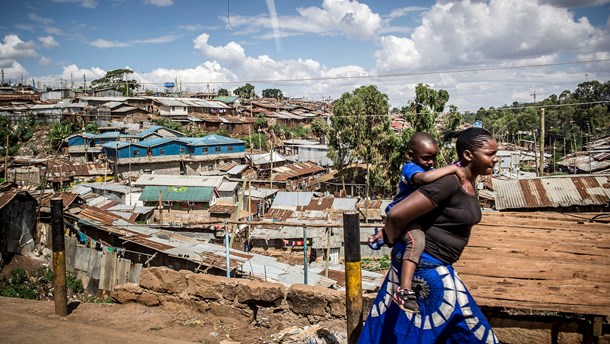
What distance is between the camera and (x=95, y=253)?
916cm

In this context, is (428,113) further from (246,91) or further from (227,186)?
(246,91)

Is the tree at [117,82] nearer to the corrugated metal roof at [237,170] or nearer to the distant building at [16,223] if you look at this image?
the corrugated metal roof at [237,170]

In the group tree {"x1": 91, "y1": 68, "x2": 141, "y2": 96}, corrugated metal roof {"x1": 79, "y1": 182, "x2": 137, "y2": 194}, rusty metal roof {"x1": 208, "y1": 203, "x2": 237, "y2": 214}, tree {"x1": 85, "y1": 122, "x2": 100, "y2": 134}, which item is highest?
tree {"x1": 91, "y1": 68, "x2": 141, "y2": 96}

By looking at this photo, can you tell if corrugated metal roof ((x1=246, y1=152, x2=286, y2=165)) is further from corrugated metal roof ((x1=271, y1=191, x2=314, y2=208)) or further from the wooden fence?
the wooden fence

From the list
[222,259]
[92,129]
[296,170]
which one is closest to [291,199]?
[296,170]

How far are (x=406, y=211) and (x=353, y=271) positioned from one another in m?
0.95

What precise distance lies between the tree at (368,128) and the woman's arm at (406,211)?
26.1 m

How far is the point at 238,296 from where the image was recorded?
4.02 m

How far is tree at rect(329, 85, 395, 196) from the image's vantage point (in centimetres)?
2794

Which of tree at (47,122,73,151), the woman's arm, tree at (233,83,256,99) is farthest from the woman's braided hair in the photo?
tree at (233,83,256,99)

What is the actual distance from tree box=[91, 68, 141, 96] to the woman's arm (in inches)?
2463

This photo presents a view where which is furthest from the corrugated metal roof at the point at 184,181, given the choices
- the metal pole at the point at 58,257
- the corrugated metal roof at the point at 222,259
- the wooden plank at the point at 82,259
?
the metal pole at the point at 58,257

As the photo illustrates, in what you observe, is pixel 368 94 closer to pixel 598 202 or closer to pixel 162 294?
pixel 598 202

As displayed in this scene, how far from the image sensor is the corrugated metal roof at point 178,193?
904 inches
